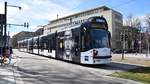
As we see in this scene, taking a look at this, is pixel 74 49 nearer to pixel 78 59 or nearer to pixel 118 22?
pixel 78 59

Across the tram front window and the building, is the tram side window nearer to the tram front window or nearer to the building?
the tram front window

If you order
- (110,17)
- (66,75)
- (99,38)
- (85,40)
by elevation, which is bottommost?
(66,75)

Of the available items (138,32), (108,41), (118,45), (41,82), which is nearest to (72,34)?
(108,41)

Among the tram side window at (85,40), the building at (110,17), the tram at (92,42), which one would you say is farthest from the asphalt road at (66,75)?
the building at (110,17)

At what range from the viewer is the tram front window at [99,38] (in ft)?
82.8

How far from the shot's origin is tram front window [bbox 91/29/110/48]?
25234 mm

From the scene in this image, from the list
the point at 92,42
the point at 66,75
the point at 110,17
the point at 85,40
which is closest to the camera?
the point at 66,75

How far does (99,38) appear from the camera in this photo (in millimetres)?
25500

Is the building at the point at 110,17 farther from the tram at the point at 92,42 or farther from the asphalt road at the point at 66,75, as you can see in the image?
the asphalt road at the point at 66,75

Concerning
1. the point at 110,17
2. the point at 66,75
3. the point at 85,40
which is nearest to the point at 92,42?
the point at 85,40

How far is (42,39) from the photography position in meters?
46.2

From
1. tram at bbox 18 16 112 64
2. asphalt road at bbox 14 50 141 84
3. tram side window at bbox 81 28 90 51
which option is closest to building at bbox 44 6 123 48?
tram at bbox 18 16 112 64

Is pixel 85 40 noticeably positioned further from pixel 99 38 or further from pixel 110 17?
pixel 110 17

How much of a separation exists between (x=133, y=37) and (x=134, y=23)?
630cm
